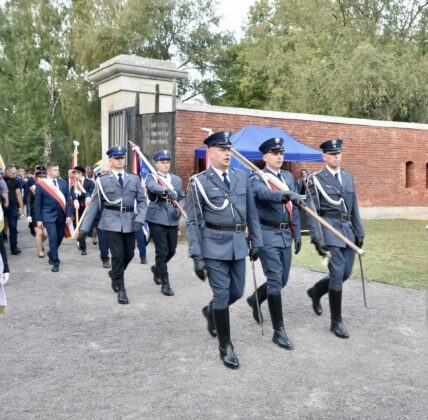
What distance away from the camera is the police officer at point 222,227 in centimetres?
428

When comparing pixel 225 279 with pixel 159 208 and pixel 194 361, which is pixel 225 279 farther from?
pixel 159 208

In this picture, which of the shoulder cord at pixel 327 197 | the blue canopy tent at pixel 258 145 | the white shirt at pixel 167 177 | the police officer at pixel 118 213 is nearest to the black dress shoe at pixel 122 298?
the police officer at pixel 118 213

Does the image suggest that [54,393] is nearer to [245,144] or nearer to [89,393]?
[89,393]

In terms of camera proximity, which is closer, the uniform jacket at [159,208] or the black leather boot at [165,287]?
the black leather boot at [165,287]

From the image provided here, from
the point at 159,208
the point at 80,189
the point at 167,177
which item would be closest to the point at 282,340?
the point at 159,208

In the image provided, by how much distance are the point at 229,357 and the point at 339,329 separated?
1.31 metres

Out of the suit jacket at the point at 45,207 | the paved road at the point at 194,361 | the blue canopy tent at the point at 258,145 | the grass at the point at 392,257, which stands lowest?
the paved road at the point at 194,361

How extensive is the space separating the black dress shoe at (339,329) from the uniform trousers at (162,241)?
2.59 meters

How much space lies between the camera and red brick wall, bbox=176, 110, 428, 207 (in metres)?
16.0

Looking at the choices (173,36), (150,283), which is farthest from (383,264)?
(173,36)

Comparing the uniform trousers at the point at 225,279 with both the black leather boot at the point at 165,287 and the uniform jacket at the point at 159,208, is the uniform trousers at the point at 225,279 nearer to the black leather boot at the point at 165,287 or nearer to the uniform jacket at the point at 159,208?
the black leather boot at the point at 165,287

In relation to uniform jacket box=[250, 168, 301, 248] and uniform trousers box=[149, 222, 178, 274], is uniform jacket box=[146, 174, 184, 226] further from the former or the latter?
uniform jacket box=[250, 168, 301, 248]

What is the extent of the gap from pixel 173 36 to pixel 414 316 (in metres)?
30.6

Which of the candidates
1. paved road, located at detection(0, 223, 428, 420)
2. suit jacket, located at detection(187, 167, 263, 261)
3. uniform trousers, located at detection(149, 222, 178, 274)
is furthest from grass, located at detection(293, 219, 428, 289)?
suit jacket, located at detection(187, 167, 263, 261)
